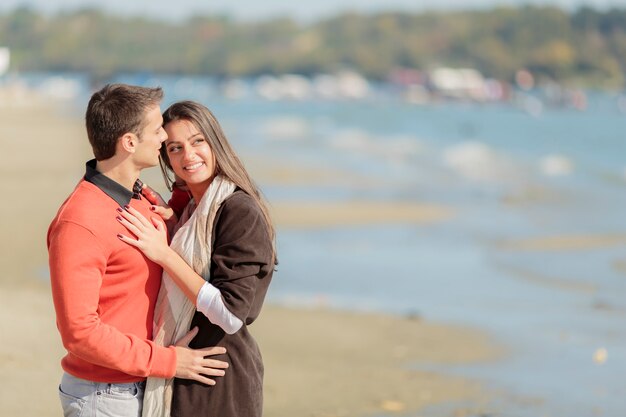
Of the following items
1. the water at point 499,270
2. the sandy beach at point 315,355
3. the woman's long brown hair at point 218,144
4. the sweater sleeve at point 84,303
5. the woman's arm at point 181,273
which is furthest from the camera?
the water at point 499,270

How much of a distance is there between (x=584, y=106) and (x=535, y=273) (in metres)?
128

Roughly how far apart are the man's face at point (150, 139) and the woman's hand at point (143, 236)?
0.46 feet

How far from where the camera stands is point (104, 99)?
2959 mm

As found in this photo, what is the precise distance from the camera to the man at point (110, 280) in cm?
290

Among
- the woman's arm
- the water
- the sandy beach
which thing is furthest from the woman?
the water

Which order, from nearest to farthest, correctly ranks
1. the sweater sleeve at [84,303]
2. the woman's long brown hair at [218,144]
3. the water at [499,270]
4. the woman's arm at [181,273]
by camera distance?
the sweater sleeve at [84,303], the woman's arm at [181,273], the woman's long brown hair at [218,144], the water at [499,270]

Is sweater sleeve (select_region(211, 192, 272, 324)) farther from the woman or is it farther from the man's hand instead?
the man's hand

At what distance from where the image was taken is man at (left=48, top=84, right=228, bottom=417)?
9.51 feet

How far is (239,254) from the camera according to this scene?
9.84 feet

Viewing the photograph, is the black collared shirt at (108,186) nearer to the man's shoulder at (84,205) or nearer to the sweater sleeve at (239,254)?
the man's shoulder at (84,205)

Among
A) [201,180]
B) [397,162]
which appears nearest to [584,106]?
[397,162]

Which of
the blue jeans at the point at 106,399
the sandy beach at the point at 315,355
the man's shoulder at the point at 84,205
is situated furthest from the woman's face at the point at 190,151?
the sandy beach at the point at 315,355

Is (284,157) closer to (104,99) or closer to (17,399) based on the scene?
(17,399)

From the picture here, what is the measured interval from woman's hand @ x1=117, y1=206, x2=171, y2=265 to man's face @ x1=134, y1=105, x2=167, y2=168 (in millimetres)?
141
